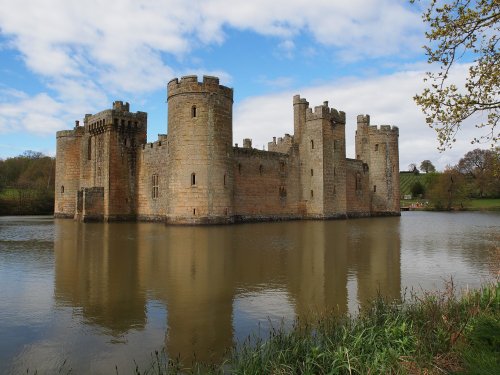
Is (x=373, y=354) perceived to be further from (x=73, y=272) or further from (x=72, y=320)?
(x=73, y=272)

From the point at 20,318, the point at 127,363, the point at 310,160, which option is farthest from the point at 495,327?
the point at 310,160

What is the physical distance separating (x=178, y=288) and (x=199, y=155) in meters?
15.8

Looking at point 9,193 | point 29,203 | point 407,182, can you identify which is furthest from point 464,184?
point 9,193

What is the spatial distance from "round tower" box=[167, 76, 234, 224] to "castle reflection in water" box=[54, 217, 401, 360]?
27.1ft

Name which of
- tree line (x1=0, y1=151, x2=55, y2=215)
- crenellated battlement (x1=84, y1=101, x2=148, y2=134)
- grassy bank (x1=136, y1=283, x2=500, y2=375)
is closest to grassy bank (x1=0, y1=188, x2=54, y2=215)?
tree line (x1=0, y1=151, x2=55, y2=215)

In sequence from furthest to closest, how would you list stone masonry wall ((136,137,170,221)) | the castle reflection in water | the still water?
stone masonry wall ((136,137,170,221)) < the castle reflection in water < the still water

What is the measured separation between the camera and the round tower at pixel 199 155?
23.4 meters

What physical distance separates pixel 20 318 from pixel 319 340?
13.9 feet

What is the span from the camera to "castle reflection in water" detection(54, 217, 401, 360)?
607 cm

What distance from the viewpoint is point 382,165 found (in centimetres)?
3719

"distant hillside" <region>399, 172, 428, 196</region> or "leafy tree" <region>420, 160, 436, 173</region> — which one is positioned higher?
"leafy tree" <region>420, 160, 436, 173</region>

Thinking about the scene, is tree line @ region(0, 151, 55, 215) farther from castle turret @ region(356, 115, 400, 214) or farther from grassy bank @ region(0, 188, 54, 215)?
castle turret @ region(356, 115, 400, 214)

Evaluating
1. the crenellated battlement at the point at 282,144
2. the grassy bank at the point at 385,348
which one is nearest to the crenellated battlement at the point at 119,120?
the crenellated battlement at the point at 282,144

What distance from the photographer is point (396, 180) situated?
37.5 meters
